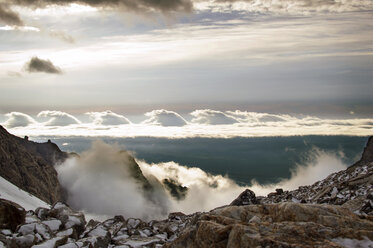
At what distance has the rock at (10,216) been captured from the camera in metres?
28.5

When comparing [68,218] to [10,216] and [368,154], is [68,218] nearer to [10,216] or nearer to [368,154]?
[10,216]

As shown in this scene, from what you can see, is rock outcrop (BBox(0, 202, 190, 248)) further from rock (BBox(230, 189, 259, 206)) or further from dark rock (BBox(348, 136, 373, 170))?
dark rock (BBox(348, 136, 373, 170))

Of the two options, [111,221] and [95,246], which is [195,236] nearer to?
[95,246]

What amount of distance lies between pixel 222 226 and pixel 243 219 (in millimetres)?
2020

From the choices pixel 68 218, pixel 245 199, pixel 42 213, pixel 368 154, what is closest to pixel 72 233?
pixel 68 218

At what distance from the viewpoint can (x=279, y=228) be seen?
1267 centimetres

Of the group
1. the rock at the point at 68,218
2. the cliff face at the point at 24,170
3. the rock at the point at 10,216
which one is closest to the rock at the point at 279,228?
the rock at the point at 68,218

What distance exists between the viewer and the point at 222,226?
14047mm

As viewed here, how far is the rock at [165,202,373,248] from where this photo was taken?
1175cm

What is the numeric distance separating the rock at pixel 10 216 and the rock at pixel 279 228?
20165mm

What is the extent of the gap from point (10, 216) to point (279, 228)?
26.4 meters

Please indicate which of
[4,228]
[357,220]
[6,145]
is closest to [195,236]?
[357,220]

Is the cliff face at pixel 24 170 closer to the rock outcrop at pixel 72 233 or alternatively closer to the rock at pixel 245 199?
the rock outcrop at pixel 72 233

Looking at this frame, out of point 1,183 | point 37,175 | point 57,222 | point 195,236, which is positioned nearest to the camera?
point 195,236
